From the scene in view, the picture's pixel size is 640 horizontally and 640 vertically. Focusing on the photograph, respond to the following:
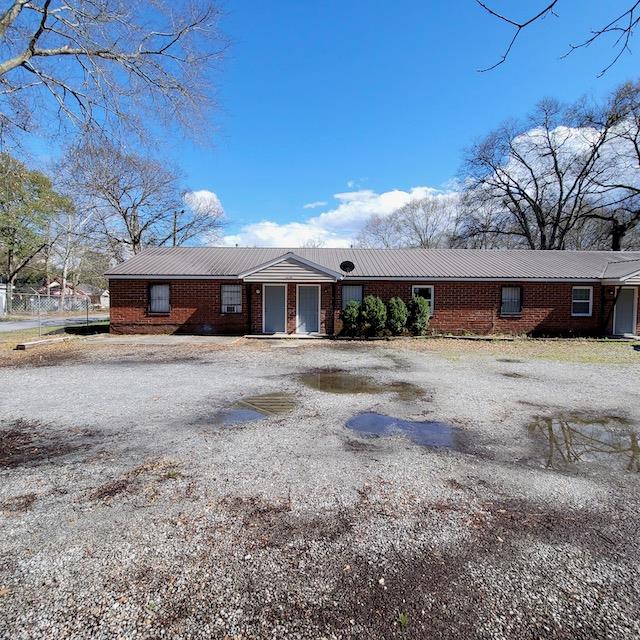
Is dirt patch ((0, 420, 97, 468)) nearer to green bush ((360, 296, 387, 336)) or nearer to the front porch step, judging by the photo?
the front porch step

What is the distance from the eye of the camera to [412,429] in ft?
17.2

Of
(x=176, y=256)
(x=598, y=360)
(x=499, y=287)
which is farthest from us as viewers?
(x=176, y=256)

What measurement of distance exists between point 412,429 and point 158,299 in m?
14.9

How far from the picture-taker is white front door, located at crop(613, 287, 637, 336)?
1750 centimetres

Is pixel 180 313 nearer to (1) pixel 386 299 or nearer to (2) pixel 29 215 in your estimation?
(1) pixel 386 299

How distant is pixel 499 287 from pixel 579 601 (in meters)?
16.9

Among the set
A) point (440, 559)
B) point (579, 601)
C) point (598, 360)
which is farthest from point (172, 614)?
point (598, 360)

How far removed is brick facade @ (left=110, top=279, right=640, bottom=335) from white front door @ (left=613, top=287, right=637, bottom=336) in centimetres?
49

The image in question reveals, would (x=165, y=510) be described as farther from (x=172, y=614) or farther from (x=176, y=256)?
(x=176, y=256)

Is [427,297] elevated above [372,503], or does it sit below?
above

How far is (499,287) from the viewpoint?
1753 cm

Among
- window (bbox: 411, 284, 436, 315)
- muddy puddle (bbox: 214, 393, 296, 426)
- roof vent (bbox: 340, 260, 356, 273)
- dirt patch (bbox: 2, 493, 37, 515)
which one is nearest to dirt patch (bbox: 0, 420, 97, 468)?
dirt patch (bbox: 2, 493, 37, 515)

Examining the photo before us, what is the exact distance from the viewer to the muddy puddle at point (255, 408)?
564 centimetres

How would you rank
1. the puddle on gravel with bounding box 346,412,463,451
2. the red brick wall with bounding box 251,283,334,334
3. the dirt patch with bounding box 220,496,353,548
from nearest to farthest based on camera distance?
the dirt patch with bounding box 220,496,353,548 → the puddle on gravel with bounding box 346,412,463,451 → the red brick wall with bounding box 251,283,334,334
